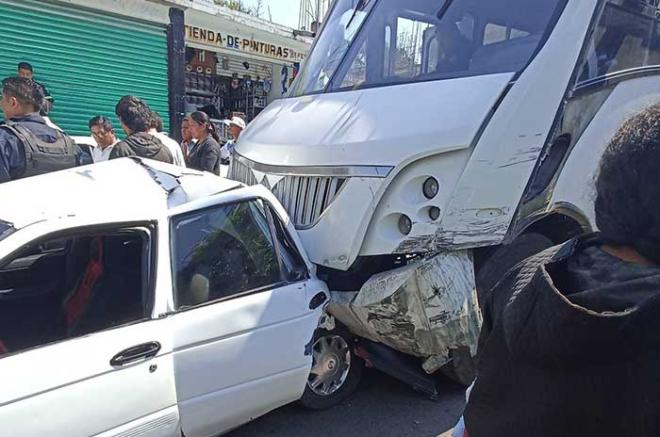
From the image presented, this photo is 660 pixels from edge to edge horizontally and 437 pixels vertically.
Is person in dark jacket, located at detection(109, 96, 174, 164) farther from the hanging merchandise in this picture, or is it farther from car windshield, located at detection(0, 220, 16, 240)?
the hanging merchandise

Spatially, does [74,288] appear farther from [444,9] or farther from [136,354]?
[444,9]

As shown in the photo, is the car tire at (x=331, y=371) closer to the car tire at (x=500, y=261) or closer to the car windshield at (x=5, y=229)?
the car tire at (x=500, y=261)

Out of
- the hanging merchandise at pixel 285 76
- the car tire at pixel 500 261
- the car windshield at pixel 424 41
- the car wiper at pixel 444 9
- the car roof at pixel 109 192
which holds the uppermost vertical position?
the hanging merchandise at pixel 285 76

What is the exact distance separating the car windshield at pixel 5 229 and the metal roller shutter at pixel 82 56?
261 inches

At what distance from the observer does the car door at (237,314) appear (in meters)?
2.40

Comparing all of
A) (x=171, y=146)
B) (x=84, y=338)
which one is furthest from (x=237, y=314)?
(x=171, y=146)

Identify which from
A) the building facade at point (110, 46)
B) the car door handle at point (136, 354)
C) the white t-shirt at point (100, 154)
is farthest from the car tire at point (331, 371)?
the building facade at point (110, 46)

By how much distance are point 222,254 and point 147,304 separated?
0.48m

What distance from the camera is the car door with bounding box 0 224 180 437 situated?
76.8 inches

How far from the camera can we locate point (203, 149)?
559 cm

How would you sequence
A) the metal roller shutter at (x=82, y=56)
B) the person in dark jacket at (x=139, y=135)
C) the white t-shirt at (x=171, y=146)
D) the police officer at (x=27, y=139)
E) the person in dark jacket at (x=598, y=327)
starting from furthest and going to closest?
the metal roller shutter at (x=82, y=56), the white t-shirt at (x=171, y=146), the person in dark jacket at (x=139, y=135), the police officer at (x=27, y=139), the person in dark jacket at (x=598, y=327)

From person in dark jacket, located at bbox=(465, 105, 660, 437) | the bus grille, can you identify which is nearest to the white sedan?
the bus grille

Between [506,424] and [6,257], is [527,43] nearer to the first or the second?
[506,424]

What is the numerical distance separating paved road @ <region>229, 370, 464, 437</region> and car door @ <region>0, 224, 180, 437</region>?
0.91 meters
